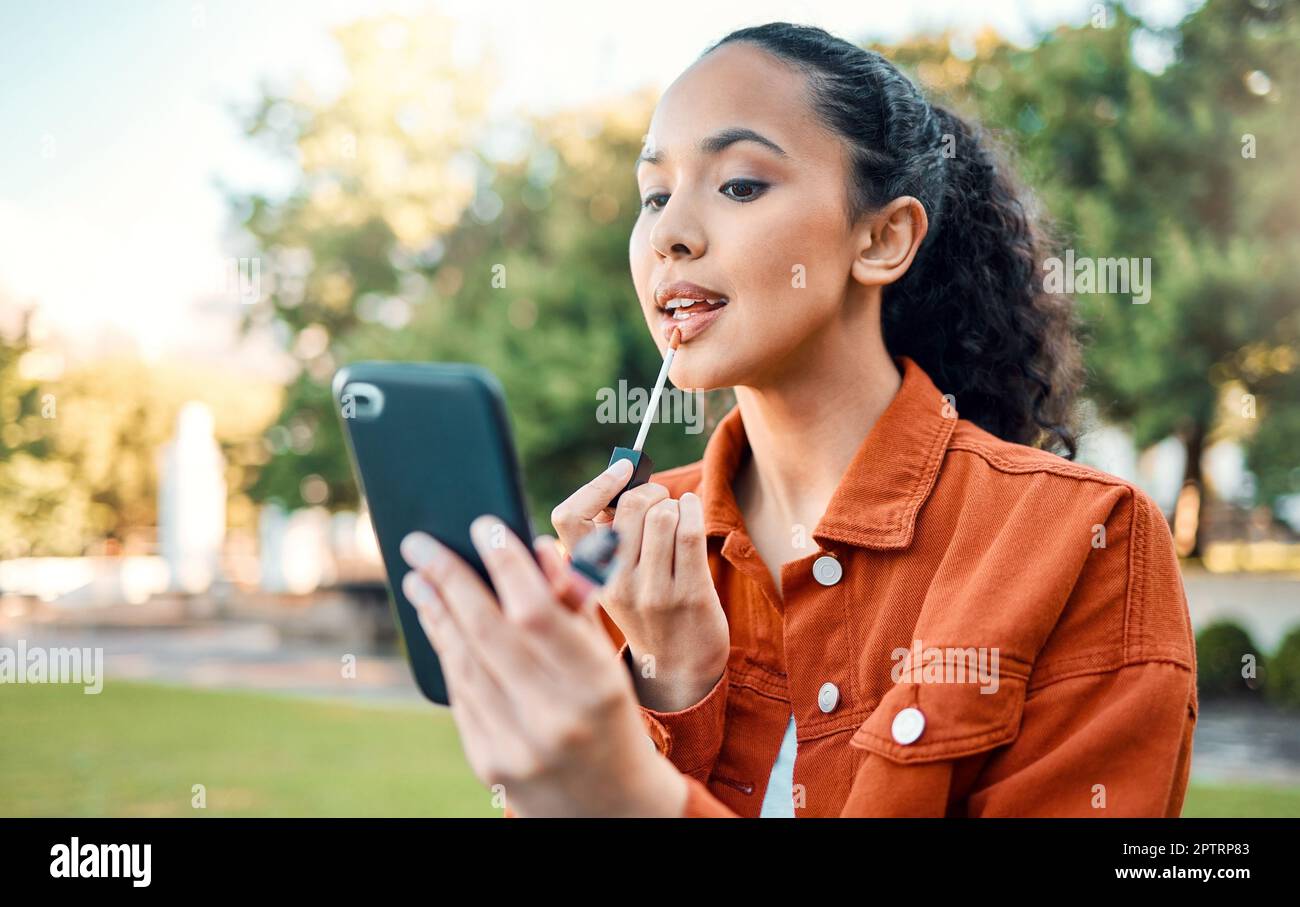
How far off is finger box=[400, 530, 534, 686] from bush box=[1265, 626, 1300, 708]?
10.5 meters

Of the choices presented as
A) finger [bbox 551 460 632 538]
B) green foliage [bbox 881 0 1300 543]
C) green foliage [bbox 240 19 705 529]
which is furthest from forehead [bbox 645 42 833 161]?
green foliage [bbox 240 19 705 529]

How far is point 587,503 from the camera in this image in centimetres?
175

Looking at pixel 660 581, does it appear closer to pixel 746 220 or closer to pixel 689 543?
pixel 689 543

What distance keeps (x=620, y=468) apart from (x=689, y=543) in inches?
6.7

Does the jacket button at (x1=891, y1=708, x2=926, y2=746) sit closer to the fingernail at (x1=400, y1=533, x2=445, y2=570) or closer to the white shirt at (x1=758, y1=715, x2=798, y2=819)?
the white shirt at (x1=758, y1=715, x2=798, y2=819)

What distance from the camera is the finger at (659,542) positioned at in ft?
5.58

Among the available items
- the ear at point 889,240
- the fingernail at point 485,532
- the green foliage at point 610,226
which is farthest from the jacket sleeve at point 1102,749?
the green foliage at point 610,226

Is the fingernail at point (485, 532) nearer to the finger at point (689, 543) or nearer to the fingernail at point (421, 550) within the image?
the fingernail at point (421, 550)

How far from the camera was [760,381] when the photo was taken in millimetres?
2033

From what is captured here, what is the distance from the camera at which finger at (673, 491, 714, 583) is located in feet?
5.62

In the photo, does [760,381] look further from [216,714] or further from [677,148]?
[216,714]

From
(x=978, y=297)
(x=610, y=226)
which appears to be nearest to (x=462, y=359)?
(x=610, y=226)

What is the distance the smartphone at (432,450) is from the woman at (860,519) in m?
0.06

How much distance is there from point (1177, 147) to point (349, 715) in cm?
931
